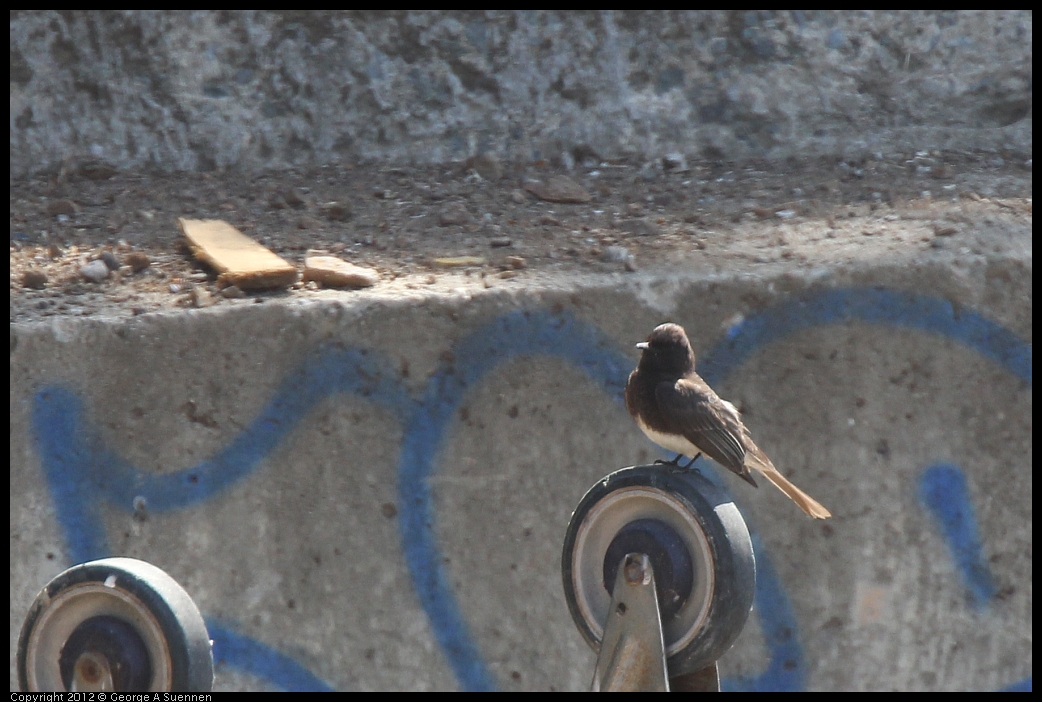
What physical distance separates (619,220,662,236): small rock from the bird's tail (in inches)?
56.5

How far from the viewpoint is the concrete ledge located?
3387 millimetres

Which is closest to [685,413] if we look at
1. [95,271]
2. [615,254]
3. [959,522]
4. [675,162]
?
[615,254]

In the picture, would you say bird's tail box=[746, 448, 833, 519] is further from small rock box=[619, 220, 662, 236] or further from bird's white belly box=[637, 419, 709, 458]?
small rock box=[619, 220, 662, 236]

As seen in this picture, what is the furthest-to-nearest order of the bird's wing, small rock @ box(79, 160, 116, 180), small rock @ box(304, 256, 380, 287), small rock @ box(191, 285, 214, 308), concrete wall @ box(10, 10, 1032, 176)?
concrete wall @ box(10, 10, 1032, 176), small rock @ box(79, 160, 116, 180), small rock @ box(304, 256, 380, 287), small rock @ box(191, 285, 214, 308), the bird's wing

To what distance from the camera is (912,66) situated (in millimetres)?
5238

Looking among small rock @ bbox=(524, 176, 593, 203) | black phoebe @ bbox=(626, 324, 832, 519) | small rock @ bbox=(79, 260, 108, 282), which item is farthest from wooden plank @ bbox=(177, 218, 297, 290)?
black phoebe @ bbox=(626, 324, 832, 519)

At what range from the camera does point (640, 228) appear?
4.12 m

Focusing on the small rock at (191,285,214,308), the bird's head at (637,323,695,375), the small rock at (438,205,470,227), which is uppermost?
the bird's head at (637,323,695,375)

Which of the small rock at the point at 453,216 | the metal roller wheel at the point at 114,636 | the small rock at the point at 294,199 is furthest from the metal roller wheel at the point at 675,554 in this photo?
the small rock at the point at 294,199

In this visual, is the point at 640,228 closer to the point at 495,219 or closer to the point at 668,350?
the point at 495,219

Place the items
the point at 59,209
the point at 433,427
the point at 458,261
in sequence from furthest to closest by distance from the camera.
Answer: the point at 59,209 < the point at 458,261 < the point at 433,427

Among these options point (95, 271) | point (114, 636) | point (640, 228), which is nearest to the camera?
point (114, 636)

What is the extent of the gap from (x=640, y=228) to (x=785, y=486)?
1639mm
